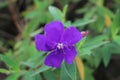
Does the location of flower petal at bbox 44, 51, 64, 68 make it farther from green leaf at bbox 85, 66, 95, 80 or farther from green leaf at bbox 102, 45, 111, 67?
green leaf at bbox 85, 66, 95, 80

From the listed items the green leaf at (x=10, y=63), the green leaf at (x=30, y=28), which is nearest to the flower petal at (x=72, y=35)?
the green leaf at (x=10, y=63)

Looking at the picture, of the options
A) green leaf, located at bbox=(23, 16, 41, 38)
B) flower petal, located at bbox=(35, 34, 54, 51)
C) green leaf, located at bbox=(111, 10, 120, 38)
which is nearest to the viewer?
flower petal, located at bbox=(35, 34, 54, 51)

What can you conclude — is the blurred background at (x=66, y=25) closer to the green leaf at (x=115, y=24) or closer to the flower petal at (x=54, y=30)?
the green leaf at (x=115, y=24)

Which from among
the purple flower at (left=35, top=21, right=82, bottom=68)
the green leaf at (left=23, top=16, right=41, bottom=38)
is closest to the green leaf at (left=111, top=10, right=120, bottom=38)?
the purple flower at (left=35, top=21, right=82, bottom=68)

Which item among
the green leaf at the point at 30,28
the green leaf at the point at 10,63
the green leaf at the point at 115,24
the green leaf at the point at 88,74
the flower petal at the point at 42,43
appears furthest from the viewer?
the green leaf at the point at 30,28

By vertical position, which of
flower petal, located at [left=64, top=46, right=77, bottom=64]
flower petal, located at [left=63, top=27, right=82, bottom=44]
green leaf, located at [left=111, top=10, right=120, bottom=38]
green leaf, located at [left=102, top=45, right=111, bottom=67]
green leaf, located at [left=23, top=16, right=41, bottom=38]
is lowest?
flower petal, located at [left=64, top=46, right=77, bottom=64]

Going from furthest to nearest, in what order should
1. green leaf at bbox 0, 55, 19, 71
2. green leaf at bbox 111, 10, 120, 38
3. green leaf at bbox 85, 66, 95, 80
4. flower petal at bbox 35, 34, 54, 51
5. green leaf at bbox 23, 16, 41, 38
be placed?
green leaf at bbox 23, 16, 41, 38 < green leaf at bbox 85, 66, 95, 80 < green leaf at bbox 111, 10, 120, 38 < green leaf at bbox 0, 55, 19, 71 < flower petal at bbox 35, 34, 54, 51

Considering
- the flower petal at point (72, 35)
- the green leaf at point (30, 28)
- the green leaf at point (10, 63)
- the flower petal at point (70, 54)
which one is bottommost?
the flower petal at point (70, 54)
